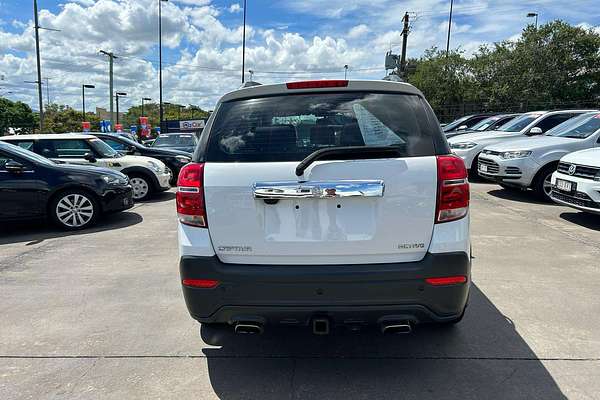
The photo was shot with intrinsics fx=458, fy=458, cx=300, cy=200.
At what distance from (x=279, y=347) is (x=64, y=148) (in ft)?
24.9

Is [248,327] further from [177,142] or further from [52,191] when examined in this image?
[177,142]

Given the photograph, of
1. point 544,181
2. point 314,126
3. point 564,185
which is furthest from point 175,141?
point 314,126

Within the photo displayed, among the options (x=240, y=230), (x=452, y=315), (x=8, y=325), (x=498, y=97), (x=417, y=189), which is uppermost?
(x=498, y=97)

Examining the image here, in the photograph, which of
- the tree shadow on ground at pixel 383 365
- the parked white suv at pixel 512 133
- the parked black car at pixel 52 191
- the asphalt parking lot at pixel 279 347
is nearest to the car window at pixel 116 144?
the parked black car at pixel 52 191

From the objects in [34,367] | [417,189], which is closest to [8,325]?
[34,367]

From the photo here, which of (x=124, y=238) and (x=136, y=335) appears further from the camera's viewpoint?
(x=124, y=238)

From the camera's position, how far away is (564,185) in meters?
7.05

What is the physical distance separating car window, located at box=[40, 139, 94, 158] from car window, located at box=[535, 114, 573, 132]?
1037 cm

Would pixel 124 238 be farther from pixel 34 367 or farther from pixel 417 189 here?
pixel 417 189

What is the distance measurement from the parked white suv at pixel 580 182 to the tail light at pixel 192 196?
5974 millimetres

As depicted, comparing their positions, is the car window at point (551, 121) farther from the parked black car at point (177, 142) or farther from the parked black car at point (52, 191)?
the parked black car at point (177, 142)

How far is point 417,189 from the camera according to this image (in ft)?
8.34

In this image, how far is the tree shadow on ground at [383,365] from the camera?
8.97 feet

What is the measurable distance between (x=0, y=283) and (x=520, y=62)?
31.2 m
